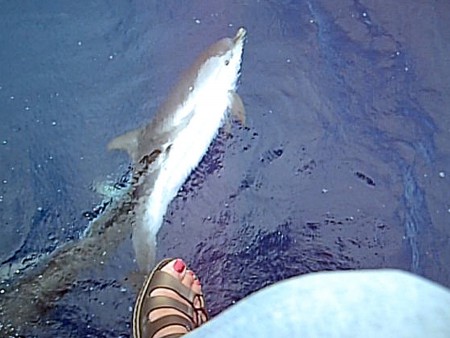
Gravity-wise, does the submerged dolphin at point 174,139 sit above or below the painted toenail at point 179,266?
above

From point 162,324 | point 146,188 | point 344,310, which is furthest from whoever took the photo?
point 146,188

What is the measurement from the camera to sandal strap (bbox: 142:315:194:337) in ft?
4.56

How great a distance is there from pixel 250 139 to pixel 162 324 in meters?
0.44

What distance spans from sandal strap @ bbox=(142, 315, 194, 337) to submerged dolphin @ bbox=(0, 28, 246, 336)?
136 mm

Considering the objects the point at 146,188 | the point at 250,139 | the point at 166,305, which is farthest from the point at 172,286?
the point at 250,139

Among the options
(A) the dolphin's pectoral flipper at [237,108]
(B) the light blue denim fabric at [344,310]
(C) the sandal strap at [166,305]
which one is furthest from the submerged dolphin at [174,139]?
(B) the light blue denim fabric at [344,310]

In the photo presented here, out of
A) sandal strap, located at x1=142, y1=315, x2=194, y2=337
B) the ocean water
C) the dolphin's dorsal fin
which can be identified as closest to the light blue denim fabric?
sandal strap, located at x1=142, y1=315, x2=194, y2=337

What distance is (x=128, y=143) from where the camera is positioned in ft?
5.27

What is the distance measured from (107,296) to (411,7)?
0.91 m

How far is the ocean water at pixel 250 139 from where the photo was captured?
1.54 metres

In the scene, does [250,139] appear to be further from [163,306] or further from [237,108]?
[163,306]

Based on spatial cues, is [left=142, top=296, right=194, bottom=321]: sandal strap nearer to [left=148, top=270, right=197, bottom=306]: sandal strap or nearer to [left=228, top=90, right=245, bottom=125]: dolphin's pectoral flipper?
[left=148, top=270, right=197, bottom=306]: sandal strap

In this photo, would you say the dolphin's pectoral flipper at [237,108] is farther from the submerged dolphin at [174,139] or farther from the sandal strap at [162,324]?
the sandal strap at [162,324]

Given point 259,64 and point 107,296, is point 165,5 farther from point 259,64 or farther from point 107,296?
point 107,296
